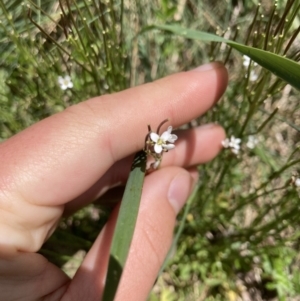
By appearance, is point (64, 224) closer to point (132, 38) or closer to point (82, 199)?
point (82, 199)

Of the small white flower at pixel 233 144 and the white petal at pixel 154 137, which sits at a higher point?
the white petal at pixel 154 137

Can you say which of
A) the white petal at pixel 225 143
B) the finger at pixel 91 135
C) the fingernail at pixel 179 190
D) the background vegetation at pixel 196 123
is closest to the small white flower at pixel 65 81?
the background vegetation at pixel 196 123

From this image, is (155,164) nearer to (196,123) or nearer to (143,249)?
(143,249)

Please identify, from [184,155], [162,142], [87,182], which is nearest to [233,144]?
[184,155]

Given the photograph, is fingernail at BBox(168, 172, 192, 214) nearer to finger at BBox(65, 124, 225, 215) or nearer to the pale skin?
the pale skin

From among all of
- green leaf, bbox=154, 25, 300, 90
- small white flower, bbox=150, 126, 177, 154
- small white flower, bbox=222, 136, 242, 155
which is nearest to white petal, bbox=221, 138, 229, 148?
small white flower, bbox=222, 136, 242, 155

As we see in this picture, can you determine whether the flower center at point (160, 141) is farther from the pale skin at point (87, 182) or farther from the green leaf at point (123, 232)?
the pale skin at point (87, 182)
